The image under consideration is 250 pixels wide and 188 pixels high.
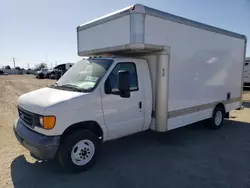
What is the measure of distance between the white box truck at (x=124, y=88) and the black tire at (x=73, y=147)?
2 centimetres

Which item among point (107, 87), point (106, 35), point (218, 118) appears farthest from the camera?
point (218, 118)

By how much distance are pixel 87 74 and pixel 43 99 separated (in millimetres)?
1046

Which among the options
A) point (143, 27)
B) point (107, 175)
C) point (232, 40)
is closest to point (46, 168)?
point (107, 175)

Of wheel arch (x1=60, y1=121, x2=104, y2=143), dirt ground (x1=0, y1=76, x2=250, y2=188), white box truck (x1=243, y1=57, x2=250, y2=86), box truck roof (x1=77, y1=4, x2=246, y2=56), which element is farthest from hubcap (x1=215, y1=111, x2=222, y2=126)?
white box truck (x1=243, y1=57, x2=250, y2=86)

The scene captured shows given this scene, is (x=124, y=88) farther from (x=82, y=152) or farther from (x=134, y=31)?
(x=82, y=152)

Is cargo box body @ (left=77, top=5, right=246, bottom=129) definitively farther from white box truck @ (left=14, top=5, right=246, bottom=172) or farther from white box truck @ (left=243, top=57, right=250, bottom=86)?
white box truck @ (left=243, top=57, right=250, bottom=86)

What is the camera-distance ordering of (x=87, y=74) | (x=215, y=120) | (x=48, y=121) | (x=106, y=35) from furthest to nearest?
(x=215, y=120) → (x=106, y=35) → (x=87, y=74) → (x=48, y=121)

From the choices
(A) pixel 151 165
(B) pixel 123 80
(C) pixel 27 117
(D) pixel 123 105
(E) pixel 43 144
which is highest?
(B) pixel 123 80

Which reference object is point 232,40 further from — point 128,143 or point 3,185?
point 3,185

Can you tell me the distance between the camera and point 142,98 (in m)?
4.93

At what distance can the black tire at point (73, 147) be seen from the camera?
3.91 meters

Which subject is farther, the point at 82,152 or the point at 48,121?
the point at 82,152

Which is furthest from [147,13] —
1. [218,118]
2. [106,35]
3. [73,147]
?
[218,118]

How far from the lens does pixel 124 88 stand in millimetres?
4074
